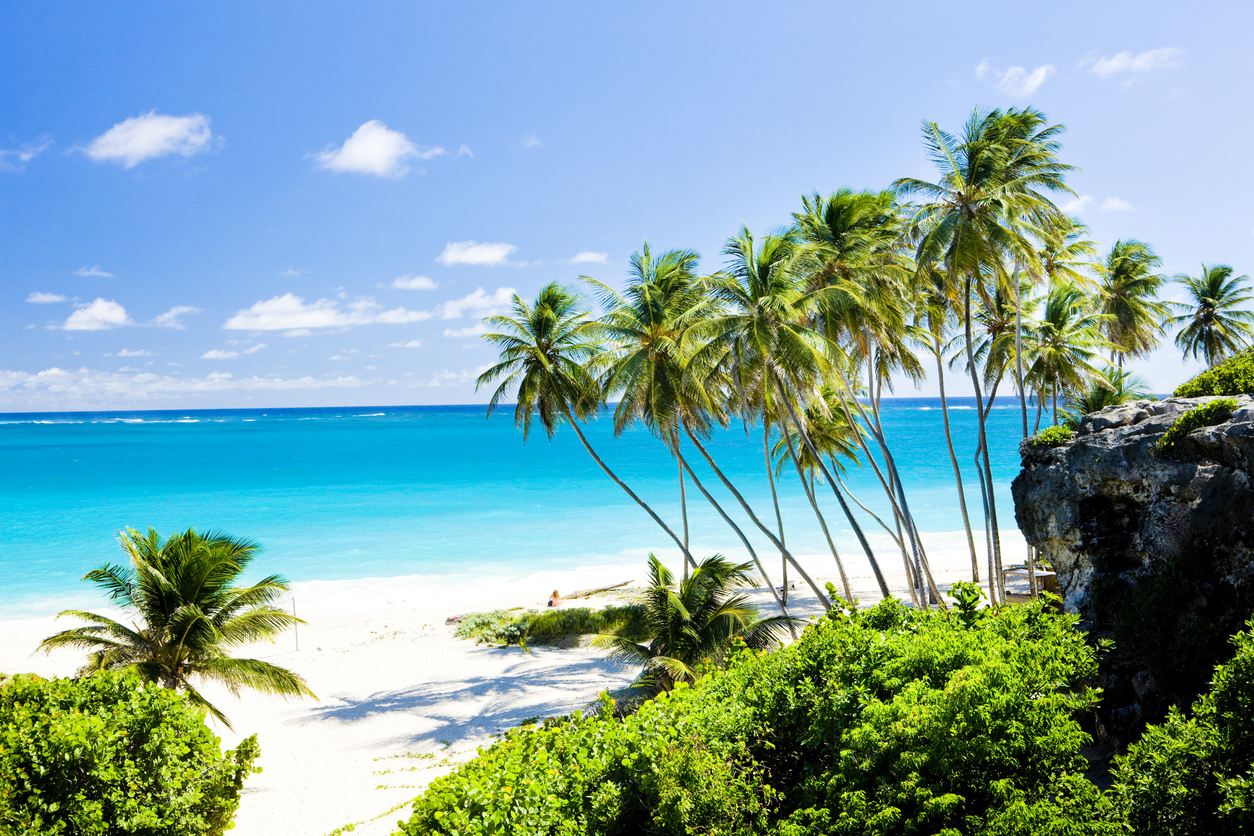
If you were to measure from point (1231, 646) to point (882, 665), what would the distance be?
513cm

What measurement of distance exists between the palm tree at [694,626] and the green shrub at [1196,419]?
6088 millimetres

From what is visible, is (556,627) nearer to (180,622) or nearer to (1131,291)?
(180,622)

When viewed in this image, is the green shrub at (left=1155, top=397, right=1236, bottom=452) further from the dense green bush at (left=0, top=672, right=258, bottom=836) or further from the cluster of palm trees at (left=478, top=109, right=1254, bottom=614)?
the dense green bush at (left=0, top=672, right=258, bottom=836)

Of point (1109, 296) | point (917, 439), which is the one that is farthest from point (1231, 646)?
point (917, 439)

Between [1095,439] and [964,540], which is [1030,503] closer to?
[1095,439]

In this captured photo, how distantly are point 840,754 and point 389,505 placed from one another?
40.7 meters

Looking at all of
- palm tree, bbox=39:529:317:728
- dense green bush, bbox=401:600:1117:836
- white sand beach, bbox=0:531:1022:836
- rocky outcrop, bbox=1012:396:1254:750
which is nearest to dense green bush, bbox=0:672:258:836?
palm tree, bbox=39:529:317:728

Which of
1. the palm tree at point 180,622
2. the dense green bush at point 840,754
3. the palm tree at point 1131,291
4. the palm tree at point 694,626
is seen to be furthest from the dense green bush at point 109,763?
the palm tree at point 1131,291

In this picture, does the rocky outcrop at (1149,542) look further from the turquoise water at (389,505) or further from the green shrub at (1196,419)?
the turquoise water at (389,505)

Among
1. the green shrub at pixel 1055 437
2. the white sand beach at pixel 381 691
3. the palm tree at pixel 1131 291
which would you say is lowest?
the white sand beach at pixel 381 691

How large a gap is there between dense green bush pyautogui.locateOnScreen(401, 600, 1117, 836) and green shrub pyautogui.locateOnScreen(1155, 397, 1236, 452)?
3298 mm

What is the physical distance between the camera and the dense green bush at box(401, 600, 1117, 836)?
509cm

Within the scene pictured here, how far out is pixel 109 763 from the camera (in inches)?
303

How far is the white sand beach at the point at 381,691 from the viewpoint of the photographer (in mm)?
11367
